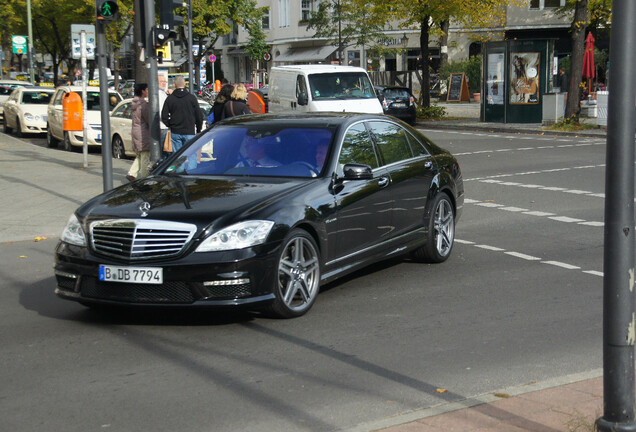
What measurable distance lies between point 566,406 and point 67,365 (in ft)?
10.0

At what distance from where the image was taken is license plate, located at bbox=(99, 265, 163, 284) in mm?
6383

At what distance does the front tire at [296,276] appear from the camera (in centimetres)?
673

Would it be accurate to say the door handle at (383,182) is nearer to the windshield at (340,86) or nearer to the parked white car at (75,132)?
the windshield at (340,86)

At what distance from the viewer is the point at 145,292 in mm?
6445

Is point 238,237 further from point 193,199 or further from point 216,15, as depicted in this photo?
point 216,15

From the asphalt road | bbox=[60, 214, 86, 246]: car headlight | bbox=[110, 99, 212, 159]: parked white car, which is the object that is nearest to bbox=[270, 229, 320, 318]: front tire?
the asphalt road

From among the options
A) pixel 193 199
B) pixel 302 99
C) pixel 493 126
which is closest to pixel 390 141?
pixel 193 199

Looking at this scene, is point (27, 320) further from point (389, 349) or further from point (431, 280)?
point (431, 280)

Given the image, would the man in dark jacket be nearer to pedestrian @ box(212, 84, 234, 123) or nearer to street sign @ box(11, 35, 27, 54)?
pedestrian @ box(212, 84, 234, 123)

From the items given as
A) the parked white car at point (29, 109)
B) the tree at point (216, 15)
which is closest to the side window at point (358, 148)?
the parked white car at point (29, 109)

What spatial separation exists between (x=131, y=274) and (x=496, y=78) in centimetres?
2875

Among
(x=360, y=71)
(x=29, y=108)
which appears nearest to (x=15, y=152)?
(x=29, y=108)

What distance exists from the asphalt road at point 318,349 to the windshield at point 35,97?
21.2m

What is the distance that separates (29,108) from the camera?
96.6 ft
